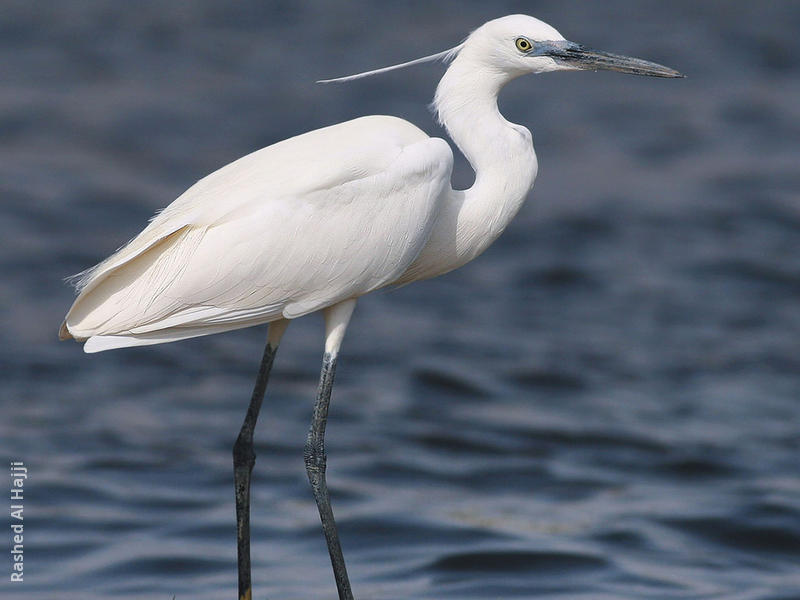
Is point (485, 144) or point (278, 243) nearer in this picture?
point (278, 243)

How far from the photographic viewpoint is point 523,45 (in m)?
5.76

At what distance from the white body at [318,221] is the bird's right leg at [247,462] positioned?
0.36 meters

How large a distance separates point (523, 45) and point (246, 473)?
7.79 ft

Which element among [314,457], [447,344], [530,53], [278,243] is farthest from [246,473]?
[447,344]

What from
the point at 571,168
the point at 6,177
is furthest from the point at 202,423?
the point at 571,168

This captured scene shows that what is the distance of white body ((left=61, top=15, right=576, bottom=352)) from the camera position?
5.61 metres

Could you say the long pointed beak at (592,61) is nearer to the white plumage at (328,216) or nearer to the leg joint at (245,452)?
the white plumage at (328,216)

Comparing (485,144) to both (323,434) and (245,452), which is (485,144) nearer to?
(323,434)

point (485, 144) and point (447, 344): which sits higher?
point (447, 344)

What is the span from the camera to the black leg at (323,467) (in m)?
5.95

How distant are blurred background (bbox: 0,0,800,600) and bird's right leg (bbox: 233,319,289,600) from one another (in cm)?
106

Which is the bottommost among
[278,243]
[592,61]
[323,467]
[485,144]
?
[323,467]

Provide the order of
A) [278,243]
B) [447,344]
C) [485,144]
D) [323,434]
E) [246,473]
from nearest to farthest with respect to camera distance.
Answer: [278,243] < [485,144] < [323,434] < [246,473] < [447,344]

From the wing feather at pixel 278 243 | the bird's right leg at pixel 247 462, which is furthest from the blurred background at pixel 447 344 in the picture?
the wing feather at pixel 278 243
